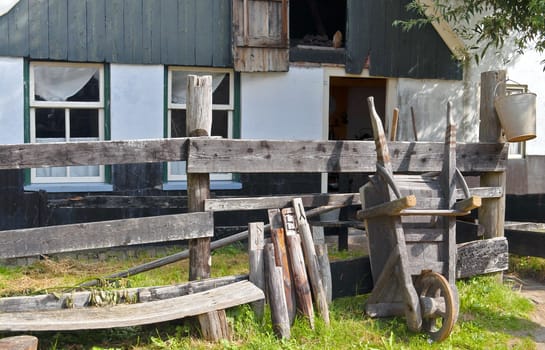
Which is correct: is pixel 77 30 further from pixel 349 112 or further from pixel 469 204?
pixel 349 112

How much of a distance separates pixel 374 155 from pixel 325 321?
1.69 meters

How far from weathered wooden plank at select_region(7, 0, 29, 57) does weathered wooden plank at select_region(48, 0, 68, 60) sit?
33cm

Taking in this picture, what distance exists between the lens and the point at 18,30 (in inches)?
339

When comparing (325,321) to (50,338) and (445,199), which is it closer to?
(445,199)

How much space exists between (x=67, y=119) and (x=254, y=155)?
4.84m

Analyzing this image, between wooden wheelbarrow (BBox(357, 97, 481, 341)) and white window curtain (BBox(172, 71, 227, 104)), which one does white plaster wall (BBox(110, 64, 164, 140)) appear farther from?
wooden wheelbarrow (BBox(357, 97, 481, 341))

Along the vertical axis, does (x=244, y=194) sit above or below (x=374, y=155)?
below

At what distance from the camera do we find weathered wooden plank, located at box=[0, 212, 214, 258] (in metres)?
4.45

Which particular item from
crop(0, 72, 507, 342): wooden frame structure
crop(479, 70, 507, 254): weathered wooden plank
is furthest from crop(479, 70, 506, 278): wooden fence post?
crop(0, 72, 507, 342): wooden frame structure

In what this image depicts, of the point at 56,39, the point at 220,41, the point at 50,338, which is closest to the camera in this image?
the point at 50,338

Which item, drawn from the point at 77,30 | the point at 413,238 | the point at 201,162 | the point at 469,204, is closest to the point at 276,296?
the point at 201,162

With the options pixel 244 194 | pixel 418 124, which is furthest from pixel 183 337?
pixel 418 124

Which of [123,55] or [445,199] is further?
[123,55]

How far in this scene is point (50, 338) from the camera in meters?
4.65
